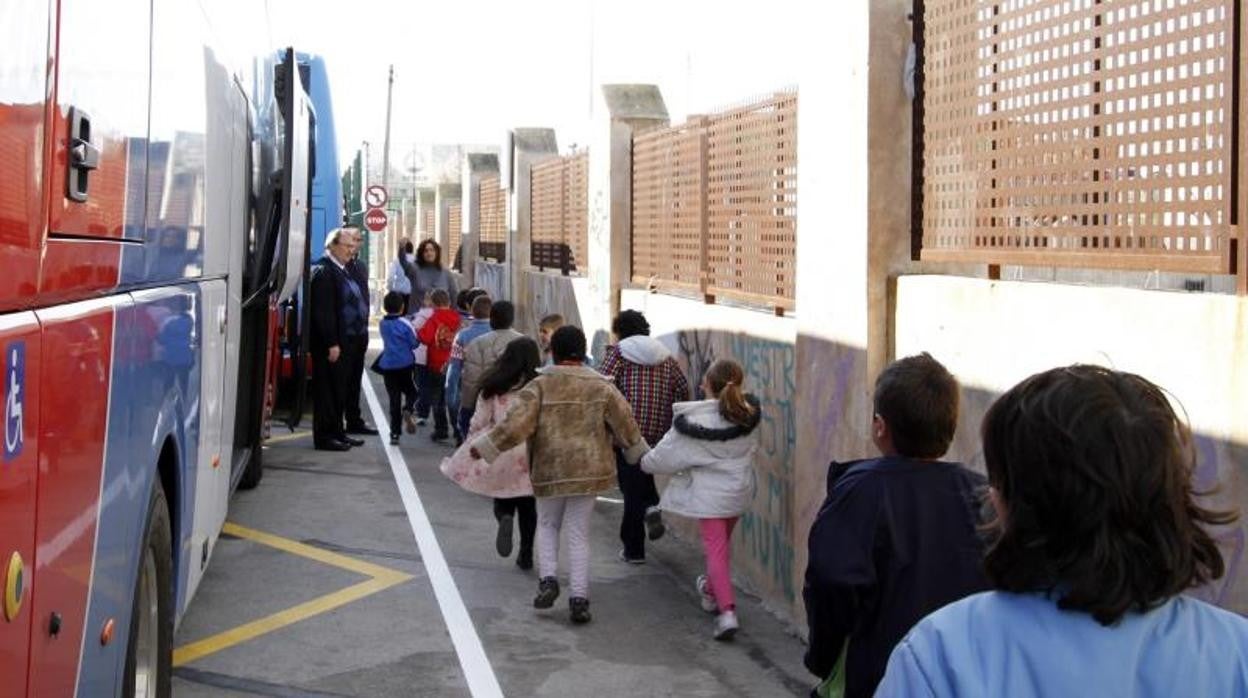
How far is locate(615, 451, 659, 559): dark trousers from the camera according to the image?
9.84m

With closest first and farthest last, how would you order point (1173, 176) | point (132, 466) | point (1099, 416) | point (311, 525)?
point (1099, 416) → point (132, 466) → point (1173, 176) → point (311, 525)

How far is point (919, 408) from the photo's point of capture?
3.90 meters

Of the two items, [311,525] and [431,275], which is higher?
[431,275]

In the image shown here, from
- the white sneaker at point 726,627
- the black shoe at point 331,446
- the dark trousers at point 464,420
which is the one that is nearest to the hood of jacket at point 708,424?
the white sneaker at point 726,627

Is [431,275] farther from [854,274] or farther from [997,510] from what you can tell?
[997,510]

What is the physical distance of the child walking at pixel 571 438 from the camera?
332 inches

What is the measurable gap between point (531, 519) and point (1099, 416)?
7886 millimetres

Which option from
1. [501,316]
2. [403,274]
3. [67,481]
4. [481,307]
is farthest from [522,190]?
[67,481]

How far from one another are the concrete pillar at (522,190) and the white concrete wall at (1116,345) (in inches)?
612

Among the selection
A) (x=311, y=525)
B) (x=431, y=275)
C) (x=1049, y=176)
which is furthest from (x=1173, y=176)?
(x=431, y=275)

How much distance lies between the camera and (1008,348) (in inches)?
249

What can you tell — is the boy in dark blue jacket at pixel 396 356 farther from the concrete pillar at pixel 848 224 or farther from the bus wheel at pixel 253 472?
the concrete pillar at pixel 848 224

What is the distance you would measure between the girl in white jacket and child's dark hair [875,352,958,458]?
4.27 metres

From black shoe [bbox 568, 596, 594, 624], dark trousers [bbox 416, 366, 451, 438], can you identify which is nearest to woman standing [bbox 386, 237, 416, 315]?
dark trousers [bbox 416, 366, 451, 438]
